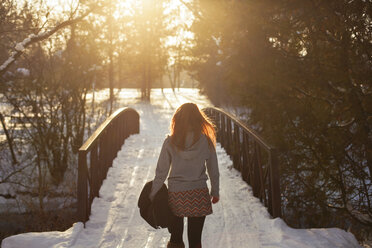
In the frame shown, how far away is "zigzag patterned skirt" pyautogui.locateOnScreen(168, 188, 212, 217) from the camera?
3.56 meters

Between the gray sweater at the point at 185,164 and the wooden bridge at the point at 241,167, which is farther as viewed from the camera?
the wooden bridge at the point at 241,167

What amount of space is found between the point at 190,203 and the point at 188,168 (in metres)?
0.30

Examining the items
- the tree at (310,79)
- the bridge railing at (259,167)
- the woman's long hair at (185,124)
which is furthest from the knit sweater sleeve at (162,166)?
the tree at (310,79)

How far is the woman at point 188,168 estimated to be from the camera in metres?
3.52

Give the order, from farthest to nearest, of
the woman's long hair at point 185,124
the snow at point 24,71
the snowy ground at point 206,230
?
the snow at point 24,71 < the snowy ground at point 206,230 < the woman's long hair at point 185,124

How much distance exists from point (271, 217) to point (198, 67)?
32124mm

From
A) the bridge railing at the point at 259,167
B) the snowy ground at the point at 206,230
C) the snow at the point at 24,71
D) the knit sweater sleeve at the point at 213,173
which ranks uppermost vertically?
the snow at the point at 24,71

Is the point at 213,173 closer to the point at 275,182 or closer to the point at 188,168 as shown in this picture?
the point at 188,168

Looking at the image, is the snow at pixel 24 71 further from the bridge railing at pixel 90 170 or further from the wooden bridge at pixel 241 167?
the bridge railing at pixel 90 170

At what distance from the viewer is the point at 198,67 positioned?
37.2 metres

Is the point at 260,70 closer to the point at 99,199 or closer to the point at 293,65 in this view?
the point at 293,65

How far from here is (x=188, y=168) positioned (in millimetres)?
3574

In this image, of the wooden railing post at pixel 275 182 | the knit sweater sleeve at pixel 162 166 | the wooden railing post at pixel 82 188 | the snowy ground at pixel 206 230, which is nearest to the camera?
the knit sweater sleeve at pixel 162 166

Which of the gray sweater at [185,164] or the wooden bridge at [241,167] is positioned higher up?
the gray sweater at [185,164]
